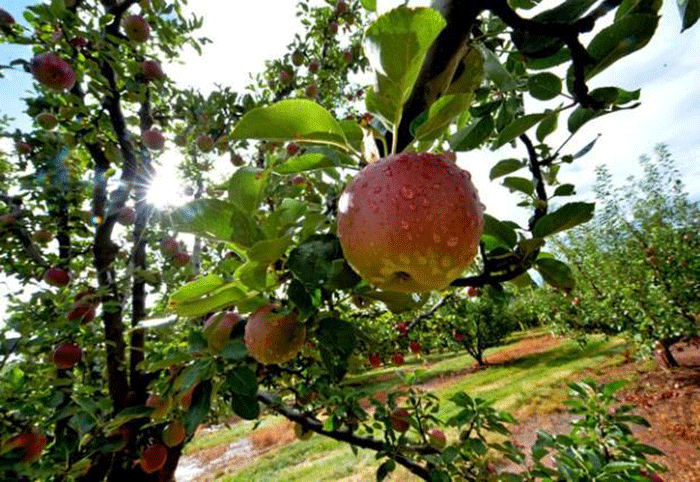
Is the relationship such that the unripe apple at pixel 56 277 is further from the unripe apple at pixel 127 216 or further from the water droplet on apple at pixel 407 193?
the water droplet on apple at pixel 407 193

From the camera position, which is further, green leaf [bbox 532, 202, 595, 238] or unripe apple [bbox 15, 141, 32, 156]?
unripe apple [bbox 15, 141, 32, 156]

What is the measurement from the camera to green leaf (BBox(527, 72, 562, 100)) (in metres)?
0.67

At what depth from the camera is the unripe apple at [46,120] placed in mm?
2490

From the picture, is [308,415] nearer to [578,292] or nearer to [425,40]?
[425,40]

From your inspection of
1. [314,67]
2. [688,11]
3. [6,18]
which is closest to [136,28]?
[6,18]

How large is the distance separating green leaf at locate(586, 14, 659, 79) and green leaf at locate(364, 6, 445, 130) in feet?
0.95

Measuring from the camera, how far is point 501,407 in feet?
33.6

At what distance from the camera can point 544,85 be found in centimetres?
68

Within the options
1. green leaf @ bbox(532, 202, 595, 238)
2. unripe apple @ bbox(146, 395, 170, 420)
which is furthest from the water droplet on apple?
unripe apple @ bbox(146, 395, 170, 420)

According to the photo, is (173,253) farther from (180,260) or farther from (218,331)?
(218,331)

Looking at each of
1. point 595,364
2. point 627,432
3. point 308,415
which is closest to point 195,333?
point 308,415

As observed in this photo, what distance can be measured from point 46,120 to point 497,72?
2.97m

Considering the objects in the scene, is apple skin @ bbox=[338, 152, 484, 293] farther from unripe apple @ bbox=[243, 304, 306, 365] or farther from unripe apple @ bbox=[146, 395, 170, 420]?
unripe apple @ bbox=[146, 395, 170, 420]

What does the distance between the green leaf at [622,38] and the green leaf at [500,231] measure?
30 centimetres
